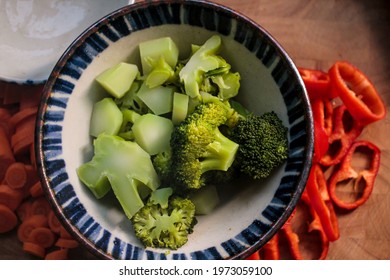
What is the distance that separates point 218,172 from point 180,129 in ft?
0.57

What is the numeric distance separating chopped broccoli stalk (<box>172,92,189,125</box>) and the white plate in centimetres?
62

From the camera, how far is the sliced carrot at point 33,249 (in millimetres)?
1751

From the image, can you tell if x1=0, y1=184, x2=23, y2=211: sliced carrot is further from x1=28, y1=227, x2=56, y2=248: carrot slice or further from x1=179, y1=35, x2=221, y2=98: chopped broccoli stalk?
x1=179, y1=35, x2=221, y2=98: chopped broccoli stalk

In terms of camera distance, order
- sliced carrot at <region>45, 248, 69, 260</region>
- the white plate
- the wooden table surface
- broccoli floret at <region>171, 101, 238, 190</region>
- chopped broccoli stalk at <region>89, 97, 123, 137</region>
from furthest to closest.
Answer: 1. the white plate
2. the wooden table surface
3. sliced carrot at <region>45, 248, 69, 260</region>
4. chopped broccoli stalk at <region>89, 97, 123, 137</region>
5. broccoli floret at <region>171, 101, 238, 190</region>

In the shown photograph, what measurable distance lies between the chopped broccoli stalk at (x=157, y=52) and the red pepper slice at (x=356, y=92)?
22.7 inches

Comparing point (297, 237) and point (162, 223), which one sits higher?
point (162, 223)

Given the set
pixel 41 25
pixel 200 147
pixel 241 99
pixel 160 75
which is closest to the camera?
pixel 200 147

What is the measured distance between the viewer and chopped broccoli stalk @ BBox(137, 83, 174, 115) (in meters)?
1.52

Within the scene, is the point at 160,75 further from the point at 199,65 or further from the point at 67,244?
the point at 67,244

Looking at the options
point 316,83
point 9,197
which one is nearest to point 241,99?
point 316,83

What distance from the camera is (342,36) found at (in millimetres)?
1937

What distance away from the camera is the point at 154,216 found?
148 centimetres

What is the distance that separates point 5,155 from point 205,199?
0.72 m

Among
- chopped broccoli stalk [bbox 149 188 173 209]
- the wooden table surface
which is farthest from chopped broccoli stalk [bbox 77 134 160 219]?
the wooden table surface
